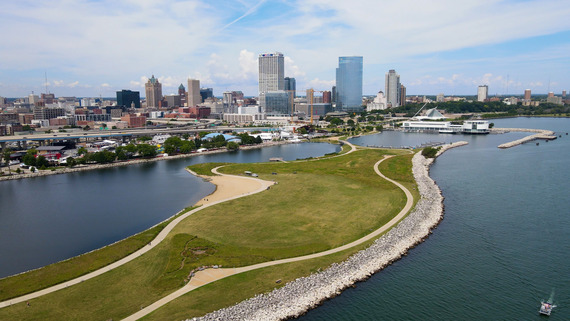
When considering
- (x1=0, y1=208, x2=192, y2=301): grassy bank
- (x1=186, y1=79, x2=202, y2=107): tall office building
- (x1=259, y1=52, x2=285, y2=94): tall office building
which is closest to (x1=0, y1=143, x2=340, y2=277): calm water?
(x1=0, y1=208, x2=192, y2=301): grassy bank

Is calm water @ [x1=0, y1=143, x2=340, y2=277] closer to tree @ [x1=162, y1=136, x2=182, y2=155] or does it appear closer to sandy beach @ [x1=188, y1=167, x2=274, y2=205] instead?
sandy beach @ [x1=188, y1=167, x2=274, y2=205]

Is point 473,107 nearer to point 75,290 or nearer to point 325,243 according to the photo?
point 325,243

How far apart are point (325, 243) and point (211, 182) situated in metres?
19.3

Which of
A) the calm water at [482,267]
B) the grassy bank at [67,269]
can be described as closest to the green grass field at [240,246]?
the grassy bank at [67,269]

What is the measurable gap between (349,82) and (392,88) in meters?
22.6

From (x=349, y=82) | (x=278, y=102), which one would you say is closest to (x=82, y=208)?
(x=278, y=102)

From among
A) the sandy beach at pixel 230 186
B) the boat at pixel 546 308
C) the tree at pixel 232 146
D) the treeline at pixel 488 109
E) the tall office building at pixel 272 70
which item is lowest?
the boat at pixel 546 308

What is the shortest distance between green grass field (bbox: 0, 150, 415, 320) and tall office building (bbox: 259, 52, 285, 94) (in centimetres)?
13114

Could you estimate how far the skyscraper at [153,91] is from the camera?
185 meters

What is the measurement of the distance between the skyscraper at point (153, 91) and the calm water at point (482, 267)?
176 meters

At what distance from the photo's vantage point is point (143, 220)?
25.5 m

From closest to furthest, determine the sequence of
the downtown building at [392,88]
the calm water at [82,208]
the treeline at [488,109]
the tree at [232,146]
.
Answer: the calm water at [82,208] < the tree at [232,146] < the treeline at [488,109] < the downtown building at [392,88]

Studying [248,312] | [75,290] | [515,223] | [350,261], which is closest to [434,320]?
[350,261]

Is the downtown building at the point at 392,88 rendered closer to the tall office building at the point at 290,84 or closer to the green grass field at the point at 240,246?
the tall office building at the point at 290,84
